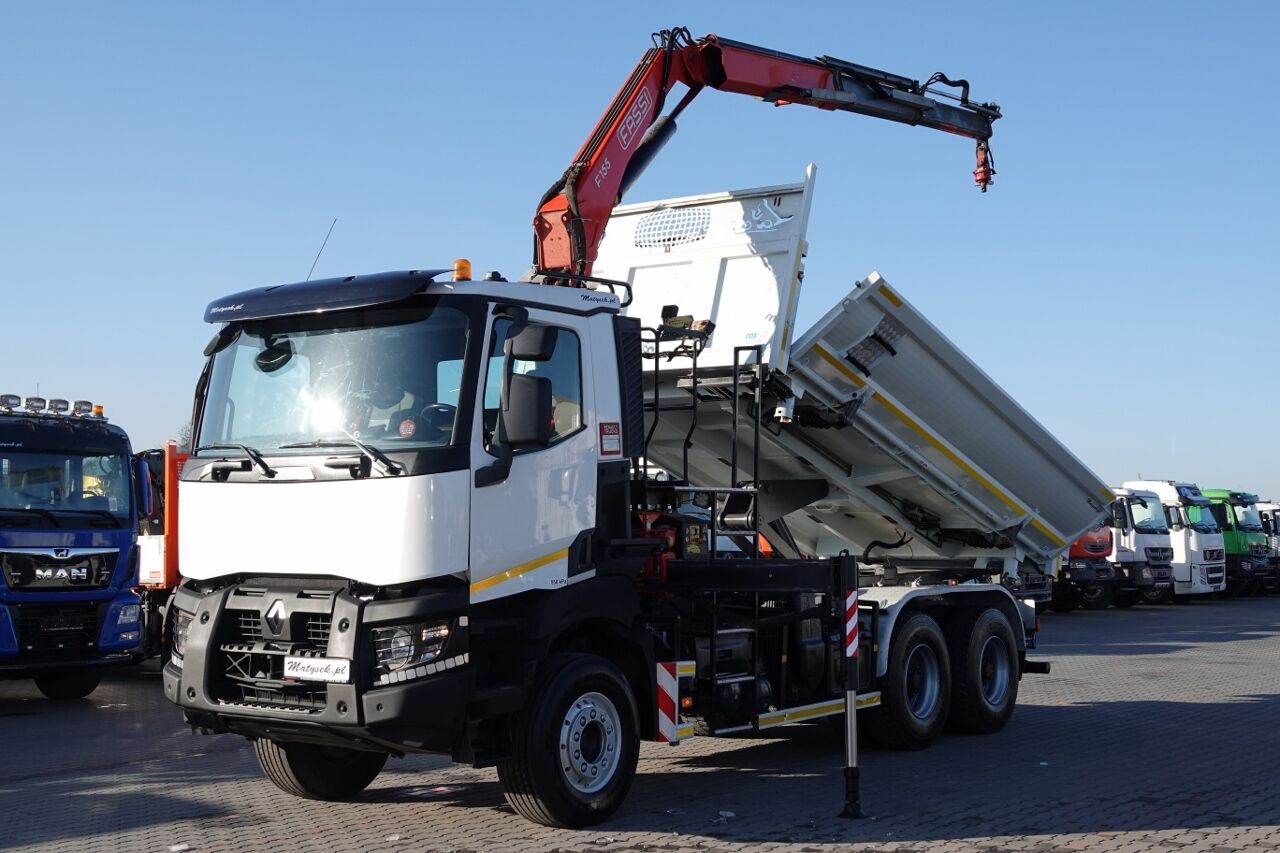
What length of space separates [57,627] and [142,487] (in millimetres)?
1685

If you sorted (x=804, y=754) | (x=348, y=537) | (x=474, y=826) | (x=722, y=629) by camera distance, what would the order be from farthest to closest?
(x=804, y=754)
(x=722, y=629)
(x=474, y=826)
(x=348, y=537)

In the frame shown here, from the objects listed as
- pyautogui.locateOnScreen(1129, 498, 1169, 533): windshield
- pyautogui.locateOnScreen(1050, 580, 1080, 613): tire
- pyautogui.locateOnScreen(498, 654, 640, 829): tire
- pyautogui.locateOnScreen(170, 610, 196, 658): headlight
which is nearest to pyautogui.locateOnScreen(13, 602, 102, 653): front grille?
pyautogui.locateOnScreen(170, 610, 196, 658): headlight

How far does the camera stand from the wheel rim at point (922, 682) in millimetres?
10109

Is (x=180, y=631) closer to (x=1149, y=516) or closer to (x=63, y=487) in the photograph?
(x=63, y=487)

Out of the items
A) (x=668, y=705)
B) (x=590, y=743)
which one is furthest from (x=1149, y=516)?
(x=590, y=743)

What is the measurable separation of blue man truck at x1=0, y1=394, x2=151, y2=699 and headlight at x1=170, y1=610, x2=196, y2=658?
6.19 meters

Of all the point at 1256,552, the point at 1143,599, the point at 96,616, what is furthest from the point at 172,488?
the point at 1256,552

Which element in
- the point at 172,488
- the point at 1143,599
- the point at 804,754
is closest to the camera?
the point at 804,754

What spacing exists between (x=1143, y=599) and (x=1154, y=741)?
22994mm

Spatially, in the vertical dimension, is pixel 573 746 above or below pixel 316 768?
above

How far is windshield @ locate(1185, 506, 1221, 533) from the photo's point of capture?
31016 millimetres

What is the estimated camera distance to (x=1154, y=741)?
33.8 ft

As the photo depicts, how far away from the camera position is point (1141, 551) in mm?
28672

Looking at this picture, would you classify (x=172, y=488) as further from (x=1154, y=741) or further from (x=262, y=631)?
(x=1154, y=741)
